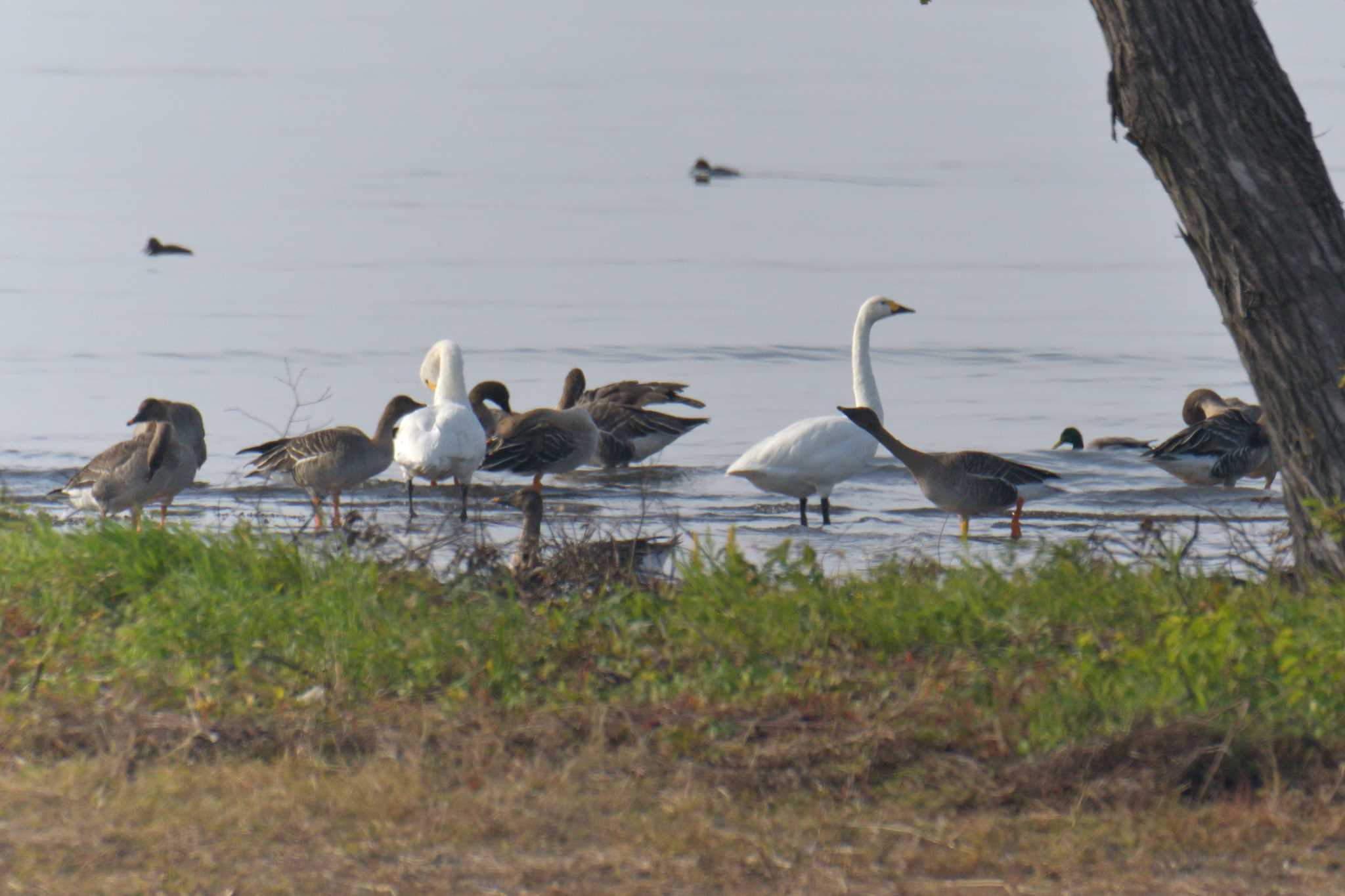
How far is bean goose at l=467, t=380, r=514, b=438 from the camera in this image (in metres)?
17.0

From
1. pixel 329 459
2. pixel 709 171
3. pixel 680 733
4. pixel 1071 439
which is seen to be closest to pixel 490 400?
pixel 329 459

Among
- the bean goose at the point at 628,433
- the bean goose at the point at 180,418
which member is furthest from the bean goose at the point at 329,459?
the bean goose at the point at 628,433

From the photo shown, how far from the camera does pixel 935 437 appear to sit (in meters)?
17.3

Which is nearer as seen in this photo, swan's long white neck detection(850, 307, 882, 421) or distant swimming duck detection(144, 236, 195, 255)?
swan's long white neck detection(850, 307, 882, 421)

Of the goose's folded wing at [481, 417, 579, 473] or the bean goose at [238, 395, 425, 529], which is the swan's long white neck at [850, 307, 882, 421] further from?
the bean goose at [238, 395, 425, 529]

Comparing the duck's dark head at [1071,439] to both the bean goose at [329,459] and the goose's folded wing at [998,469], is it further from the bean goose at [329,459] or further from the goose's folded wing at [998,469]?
the bean goose at [329,459]

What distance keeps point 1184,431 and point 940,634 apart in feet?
29.4

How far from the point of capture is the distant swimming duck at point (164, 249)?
103ft

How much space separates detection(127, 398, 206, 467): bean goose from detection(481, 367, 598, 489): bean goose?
7.39ft

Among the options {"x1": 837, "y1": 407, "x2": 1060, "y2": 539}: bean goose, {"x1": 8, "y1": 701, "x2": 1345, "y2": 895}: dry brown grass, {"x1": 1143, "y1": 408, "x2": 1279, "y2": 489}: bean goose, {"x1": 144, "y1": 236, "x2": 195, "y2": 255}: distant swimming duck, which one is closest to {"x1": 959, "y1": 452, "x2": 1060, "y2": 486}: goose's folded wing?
{"x1": 837, "y1": 407, "x2": 1060, "y2": 539}: bean goose

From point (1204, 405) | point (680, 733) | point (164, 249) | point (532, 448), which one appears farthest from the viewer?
point (164, 249)

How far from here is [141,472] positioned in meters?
11.6

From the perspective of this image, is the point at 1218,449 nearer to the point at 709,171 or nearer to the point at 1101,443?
the point at 1101,443

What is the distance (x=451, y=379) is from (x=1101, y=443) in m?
5.74
